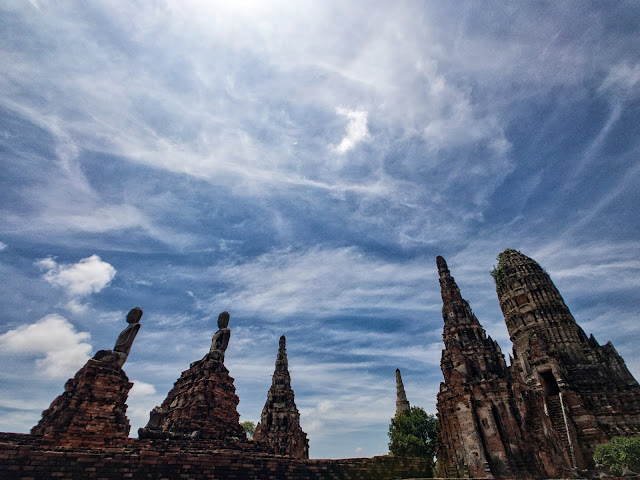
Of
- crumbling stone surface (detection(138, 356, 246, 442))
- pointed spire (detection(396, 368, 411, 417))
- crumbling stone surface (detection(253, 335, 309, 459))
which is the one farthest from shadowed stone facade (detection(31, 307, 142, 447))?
pointed spire (detection(396, 368, 411, 417))

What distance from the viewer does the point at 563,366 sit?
122 feet

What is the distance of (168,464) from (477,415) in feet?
78.1

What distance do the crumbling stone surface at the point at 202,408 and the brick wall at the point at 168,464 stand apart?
1.74 meters

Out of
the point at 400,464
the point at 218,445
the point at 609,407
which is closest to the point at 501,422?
the point at 609,407

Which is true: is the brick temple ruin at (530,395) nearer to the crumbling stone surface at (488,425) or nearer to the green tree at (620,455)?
the crumbling stone surface at (488,425)

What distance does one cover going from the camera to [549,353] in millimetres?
36438

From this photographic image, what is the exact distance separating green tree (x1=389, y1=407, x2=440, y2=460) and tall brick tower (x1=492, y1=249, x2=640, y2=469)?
12.3 meters

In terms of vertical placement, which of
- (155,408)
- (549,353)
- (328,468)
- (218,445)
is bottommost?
(328,468)

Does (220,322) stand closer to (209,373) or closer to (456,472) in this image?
(209,373)

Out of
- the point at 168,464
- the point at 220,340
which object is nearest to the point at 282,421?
the point at 220,340

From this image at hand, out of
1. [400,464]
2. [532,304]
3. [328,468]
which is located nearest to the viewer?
[328,468]

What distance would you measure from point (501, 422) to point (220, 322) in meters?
21.9

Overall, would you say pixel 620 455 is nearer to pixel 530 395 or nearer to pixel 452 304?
pixel 530 395

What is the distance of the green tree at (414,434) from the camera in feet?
128
